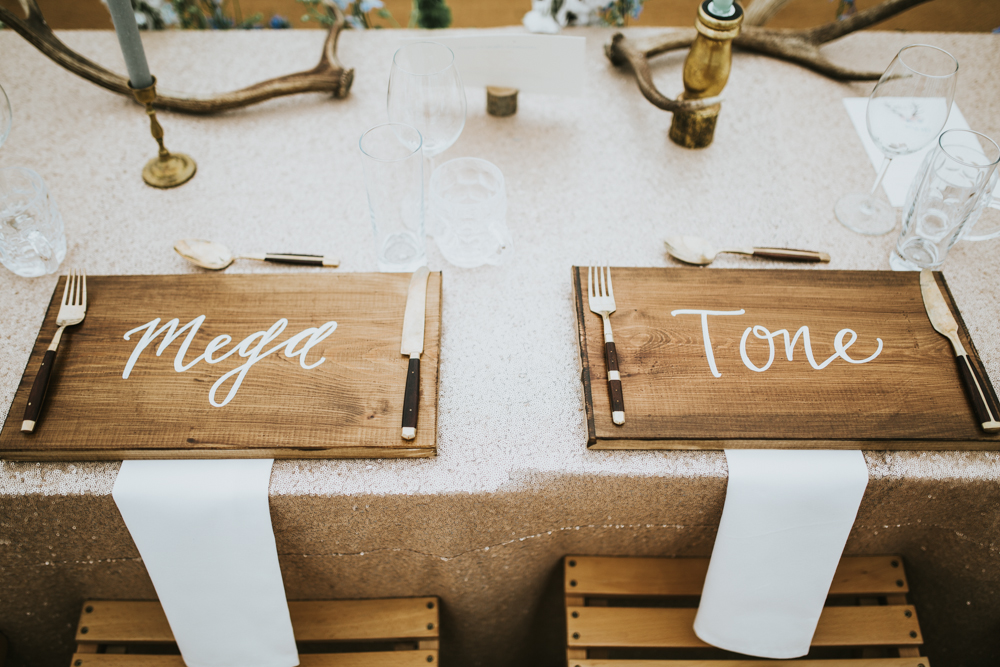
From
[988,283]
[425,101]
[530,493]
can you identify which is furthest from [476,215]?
[988,283]

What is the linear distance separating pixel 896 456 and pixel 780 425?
15 cm

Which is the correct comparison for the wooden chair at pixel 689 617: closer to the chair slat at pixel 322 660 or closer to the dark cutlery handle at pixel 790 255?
the chair slat at pixel 322 660

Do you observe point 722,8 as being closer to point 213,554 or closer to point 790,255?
point 790,255

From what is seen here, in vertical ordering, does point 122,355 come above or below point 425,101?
below

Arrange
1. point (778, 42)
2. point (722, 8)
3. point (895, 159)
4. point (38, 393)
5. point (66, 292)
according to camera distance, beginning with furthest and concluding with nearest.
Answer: point (778, 42), point (895, 159), point (722, 8), point (66, 292), point (38, 393)

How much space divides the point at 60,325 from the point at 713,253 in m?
0.85

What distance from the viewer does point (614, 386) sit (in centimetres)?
77

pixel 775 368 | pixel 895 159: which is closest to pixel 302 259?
pixel 775 368

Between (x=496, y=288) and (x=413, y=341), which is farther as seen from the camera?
(x=496, y=288)

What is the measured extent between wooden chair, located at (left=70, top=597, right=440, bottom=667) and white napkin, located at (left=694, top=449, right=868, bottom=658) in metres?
0.37

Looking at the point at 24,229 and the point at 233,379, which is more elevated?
the point at 24,229

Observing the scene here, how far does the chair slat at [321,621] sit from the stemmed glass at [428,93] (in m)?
0.65

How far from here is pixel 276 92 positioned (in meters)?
1.18

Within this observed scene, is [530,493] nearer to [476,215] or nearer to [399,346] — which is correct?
[399,346]
